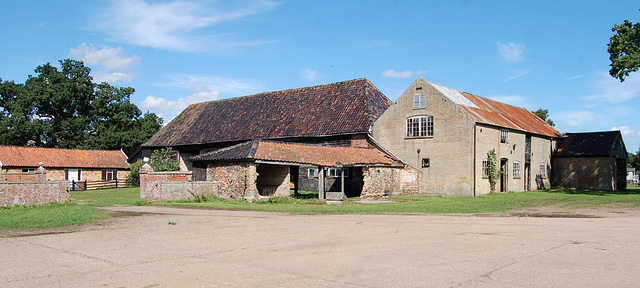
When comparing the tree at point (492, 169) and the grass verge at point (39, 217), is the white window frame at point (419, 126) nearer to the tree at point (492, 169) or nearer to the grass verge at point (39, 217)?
the tree at point (492, 169)

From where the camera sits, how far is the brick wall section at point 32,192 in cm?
2186

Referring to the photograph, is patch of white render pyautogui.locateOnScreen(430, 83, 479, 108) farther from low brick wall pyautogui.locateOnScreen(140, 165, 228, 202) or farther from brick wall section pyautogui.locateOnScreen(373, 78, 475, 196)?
low brick wall pyautogui.locateOnScreen(140, 165, 228, 202)

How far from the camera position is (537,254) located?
9.13m

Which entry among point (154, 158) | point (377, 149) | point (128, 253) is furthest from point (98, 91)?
point (128, 253)

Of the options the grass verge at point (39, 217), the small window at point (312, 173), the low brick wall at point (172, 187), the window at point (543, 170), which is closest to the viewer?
the grass verge at point (39, 217)

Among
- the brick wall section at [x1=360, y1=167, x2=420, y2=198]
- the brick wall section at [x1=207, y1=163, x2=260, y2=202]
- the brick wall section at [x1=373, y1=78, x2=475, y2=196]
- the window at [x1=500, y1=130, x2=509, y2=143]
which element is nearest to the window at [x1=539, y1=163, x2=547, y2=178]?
the window at [x1=500, y1=130, x2=509, y2=143]

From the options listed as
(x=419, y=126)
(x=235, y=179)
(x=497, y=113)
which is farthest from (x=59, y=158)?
(x=497, y=113)

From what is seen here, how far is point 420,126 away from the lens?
32688 mm

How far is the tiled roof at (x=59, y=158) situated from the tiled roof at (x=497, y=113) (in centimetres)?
3866

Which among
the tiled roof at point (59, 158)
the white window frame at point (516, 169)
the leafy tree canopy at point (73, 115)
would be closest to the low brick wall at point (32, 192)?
the white window frame at point (516, 169)

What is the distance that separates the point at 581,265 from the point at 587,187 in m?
33.3

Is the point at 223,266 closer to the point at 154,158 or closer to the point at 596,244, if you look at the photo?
the point at 596,244

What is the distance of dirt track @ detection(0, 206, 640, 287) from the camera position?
24.5ft

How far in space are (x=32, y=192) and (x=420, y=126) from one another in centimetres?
2203
